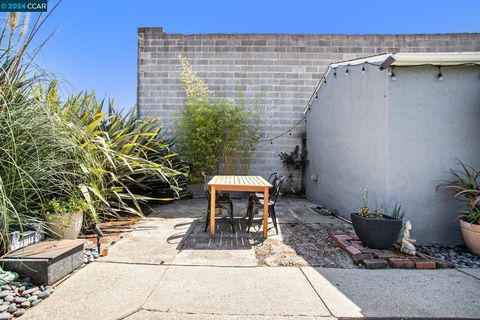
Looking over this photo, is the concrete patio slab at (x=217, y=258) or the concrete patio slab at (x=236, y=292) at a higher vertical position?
the concrete patio slab at (x=236, y=292)

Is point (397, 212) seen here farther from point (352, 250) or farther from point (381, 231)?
point (352, 250)

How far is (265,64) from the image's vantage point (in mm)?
6633

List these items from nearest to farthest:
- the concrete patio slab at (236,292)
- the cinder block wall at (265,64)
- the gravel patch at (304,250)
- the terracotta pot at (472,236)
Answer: the concrete patio slab at (236,292)
the gravel patch at (304,250)
the terracotta pot at (472,236)
the cinder block wall at (265,64)

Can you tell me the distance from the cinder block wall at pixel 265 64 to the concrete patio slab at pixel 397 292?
4.38 m

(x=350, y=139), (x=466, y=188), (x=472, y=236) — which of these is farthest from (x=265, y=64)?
(x=472, y=236)

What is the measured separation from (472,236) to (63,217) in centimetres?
431

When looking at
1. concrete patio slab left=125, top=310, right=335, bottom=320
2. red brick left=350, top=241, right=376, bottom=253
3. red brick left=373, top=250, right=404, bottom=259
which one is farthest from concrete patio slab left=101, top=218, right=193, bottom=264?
red brick left=373, top=250, right=404, bottom=259

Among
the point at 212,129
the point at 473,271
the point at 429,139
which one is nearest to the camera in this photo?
the point at 473,271

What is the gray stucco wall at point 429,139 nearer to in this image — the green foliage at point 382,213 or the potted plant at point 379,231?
the green foliage at point 382,213

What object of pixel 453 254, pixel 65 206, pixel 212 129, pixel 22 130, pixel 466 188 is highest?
pixel 212 129

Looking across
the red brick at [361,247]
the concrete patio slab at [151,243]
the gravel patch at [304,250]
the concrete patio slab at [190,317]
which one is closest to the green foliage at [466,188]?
the red brick at [361,247]

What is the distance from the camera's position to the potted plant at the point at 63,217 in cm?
263

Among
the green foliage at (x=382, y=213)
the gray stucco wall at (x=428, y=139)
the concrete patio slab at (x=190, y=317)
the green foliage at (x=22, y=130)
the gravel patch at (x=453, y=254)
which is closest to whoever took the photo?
the concrete patio slab at (x=190, y=317)

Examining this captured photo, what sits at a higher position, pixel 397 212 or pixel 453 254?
pixel 397 212
